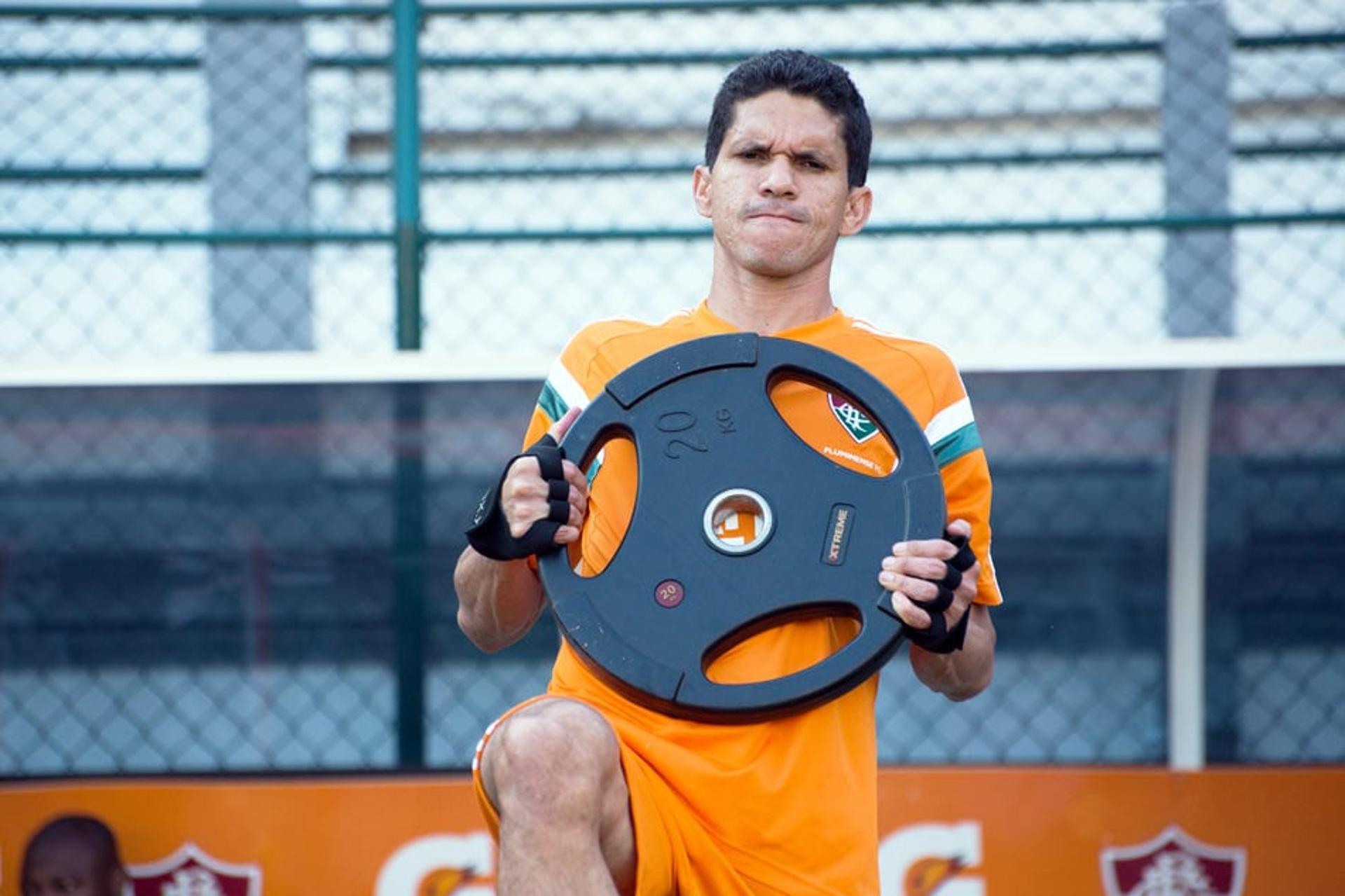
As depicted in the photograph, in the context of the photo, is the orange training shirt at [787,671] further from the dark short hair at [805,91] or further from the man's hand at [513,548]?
the dark short hair at [805,91]

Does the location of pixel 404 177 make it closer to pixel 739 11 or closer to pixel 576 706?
pixel 739 11

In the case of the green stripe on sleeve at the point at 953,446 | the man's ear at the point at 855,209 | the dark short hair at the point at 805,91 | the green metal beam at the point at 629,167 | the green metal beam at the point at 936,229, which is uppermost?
the green metal beam at the point at 629,167

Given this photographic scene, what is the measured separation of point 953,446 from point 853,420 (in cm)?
17

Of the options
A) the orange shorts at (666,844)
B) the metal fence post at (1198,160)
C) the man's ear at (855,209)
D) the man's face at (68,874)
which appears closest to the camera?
the orange shorts at (666,844)

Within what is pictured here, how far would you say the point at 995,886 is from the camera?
3.58 m

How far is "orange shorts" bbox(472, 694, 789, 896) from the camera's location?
206 cm

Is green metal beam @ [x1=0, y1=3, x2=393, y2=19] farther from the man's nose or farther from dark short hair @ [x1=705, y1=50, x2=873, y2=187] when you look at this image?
the man's nose

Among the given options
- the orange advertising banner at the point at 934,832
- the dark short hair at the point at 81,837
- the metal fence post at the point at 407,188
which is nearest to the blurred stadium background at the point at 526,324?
→ the metal fence post at the point at 407,188

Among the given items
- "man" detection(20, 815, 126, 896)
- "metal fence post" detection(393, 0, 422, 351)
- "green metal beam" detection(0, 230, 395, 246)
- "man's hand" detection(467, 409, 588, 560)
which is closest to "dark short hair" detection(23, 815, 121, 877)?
"man" detection(20, 815, 126, 896)

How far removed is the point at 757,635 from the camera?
2215mm

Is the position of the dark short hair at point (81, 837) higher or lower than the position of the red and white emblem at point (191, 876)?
higher

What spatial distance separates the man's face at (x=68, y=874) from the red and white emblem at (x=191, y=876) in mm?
53

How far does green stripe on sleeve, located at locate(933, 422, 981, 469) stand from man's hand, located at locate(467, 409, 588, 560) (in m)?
0.57

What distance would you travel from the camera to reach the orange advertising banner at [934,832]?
3545mm
